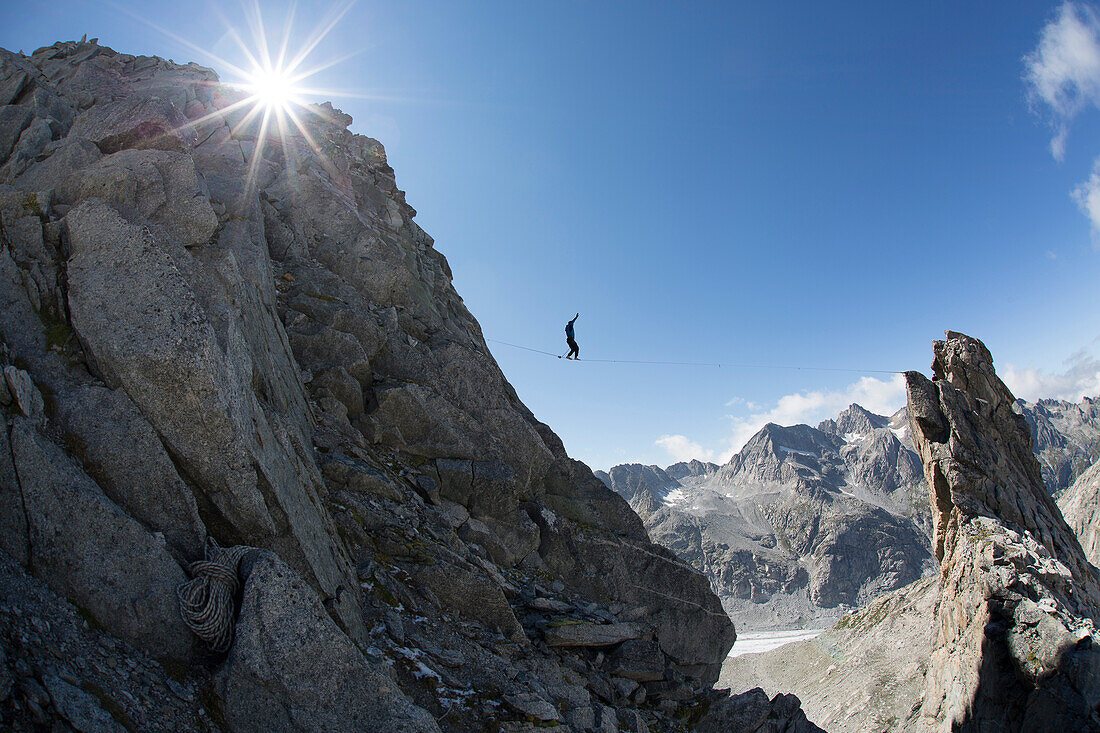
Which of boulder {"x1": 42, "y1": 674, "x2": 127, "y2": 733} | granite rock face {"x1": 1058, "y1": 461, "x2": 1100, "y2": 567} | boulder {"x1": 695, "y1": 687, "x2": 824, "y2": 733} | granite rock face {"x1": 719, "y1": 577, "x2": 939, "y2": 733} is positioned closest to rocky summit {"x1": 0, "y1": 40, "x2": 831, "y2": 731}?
boulder {"x1": 42, "y1": 674, "x2": 127, "y2": 733}

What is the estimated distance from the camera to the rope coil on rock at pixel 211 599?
9.55 metres

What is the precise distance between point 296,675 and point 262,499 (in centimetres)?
394

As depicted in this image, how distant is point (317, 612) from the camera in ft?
33.8

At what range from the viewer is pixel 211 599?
9703 mm

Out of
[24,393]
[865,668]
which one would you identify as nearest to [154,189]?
[24,393]

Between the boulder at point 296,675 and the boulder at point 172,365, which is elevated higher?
the boulder at point 172,365

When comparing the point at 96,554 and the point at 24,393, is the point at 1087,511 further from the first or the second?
the point at 24,393

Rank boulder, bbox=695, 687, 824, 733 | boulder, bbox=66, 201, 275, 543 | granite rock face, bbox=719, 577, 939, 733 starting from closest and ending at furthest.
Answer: boulder, bbox=66, 201, 275, 543
boulder, bbox=695, 687, 824, 733
granite rock face, bbox=719, 577, 939, 733

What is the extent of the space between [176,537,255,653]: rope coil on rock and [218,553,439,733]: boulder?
0.30 m

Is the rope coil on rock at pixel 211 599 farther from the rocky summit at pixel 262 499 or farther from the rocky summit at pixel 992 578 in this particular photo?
the rocky summit at pixel 992 578

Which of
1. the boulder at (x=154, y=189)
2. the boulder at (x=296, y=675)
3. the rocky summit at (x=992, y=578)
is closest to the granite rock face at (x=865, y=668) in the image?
the rocky summit at (x=992, y=578)

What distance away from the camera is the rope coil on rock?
9547 millimetres

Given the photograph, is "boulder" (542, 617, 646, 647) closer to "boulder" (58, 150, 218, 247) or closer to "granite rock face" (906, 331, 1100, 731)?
"granite rock face" (906, 331, 1100, 731)

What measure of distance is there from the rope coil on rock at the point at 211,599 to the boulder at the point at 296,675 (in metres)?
0.30
